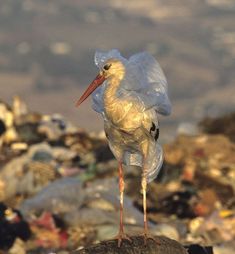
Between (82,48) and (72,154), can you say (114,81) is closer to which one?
(72,154)

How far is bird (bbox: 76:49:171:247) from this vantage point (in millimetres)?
5785

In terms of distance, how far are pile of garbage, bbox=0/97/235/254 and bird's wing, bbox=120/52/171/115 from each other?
2.78 meters

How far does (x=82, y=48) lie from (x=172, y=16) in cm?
1400

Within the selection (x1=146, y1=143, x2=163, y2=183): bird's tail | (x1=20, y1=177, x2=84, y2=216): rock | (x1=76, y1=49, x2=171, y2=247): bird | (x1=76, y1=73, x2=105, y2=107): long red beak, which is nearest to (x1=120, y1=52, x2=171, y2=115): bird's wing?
(x1=76, y1=49, x2=171, y2=247): bird

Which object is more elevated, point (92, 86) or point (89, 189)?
point (92, 86)

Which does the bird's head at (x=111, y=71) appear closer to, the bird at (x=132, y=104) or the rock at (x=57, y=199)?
the bird at (x=132, y=104)

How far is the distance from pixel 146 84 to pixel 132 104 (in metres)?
0.25

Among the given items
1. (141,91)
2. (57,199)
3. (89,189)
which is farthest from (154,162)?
(89,189)

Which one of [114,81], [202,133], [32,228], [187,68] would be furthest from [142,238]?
[187,68]

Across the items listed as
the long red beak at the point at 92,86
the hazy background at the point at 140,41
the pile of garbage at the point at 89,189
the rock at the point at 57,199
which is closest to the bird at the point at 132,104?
the long red beak at the point at 92,86

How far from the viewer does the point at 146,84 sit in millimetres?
5984

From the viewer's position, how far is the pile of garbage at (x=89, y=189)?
949cm

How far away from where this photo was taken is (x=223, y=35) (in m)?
152

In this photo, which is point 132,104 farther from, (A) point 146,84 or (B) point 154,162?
(B) point 154,162
